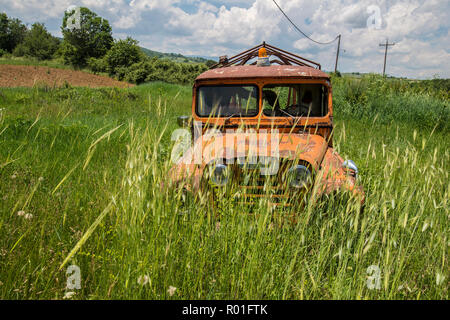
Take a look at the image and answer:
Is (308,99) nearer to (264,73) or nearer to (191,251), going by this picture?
(264,73)

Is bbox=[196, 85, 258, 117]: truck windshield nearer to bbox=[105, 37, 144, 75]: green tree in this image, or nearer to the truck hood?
the truck hood

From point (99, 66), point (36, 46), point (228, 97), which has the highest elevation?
point (36, 46)

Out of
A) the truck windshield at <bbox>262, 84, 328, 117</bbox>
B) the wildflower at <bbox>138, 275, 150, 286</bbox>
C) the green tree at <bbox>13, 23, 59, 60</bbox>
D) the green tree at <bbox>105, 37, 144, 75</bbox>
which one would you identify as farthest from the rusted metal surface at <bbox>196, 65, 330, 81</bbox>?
the green tree at <bbox>13, 23, 59, 60</bbox>

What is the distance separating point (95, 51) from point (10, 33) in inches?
1042

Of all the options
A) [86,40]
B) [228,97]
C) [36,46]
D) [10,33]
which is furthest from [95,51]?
[228,97]

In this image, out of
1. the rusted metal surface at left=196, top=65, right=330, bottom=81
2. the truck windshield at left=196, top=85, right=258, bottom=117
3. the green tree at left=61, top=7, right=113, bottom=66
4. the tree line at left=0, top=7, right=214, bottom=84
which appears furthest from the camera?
the green tree at left=61, top=7, right=113, bottom=66

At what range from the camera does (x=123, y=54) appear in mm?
37562

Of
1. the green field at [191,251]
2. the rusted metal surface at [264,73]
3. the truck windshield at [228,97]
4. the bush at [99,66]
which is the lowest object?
the green field at [191,251]

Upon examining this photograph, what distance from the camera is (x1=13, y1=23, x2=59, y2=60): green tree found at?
50.2 metres

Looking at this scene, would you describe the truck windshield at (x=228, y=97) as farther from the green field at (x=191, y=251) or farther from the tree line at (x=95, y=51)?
the tree line at (x=95, y=51)

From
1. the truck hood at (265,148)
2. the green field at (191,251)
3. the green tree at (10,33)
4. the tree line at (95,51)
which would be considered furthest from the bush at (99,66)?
the green field at (191,251)

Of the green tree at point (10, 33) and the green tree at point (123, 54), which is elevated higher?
the green tree at point (10, 33)

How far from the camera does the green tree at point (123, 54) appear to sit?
37.5 meters
